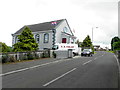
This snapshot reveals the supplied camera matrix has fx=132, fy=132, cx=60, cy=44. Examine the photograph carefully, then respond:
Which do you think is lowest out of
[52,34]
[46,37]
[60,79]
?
[60,79]

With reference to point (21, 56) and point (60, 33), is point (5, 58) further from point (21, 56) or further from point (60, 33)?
point (60, 33)

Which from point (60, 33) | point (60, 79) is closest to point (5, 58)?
point (60, 79)

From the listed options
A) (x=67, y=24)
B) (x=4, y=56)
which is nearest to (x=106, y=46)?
(x=67, y=24)

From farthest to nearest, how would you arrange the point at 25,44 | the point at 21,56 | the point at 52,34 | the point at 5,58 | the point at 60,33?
the point at 60,33 < the point at 52,34 < the point at 25,44 < the point at 21,56 < the point at 5,58

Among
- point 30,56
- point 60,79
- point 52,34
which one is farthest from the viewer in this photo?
point 52,34

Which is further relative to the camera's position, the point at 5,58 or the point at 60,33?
the point at 60,33

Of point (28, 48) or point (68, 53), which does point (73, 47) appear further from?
point (28, 48)

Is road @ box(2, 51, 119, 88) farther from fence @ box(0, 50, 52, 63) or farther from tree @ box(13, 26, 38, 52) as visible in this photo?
tree @ box(13, 26, 38, 52)

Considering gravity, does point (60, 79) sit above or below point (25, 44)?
below

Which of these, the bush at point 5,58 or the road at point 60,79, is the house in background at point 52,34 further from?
the road at point 60,79

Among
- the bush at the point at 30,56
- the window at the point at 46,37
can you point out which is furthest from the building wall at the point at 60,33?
the bush at the point at 30,56

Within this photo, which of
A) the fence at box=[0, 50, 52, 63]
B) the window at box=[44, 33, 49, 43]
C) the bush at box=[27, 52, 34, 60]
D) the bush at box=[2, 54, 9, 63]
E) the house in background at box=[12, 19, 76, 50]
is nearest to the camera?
the bush at box=[2, 54, 9, 63]

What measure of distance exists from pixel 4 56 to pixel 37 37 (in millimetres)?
24617

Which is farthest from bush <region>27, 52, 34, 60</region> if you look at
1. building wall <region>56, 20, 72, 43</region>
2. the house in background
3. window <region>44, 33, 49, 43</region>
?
window <region>44, 33, 49, 43</region>
